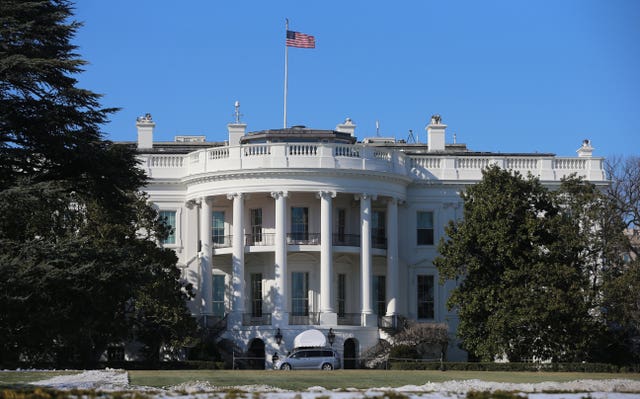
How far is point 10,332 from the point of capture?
35406 millimetres

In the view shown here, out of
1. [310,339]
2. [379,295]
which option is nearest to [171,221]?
[310,339]

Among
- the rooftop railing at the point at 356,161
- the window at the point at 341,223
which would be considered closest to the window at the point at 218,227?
the rooftop railing at the point at 356,161

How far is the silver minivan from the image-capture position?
55.8m

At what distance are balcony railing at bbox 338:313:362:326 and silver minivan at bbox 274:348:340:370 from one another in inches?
184

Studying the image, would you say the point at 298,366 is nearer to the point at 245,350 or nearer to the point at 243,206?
the point at 245,350

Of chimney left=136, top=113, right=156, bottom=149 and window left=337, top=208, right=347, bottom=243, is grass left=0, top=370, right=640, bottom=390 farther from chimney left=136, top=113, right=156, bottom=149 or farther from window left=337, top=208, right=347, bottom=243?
chimney left=136, top=113, right=156, bottom=149

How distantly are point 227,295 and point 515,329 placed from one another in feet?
52.7

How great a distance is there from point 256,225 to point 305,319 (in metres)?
5.83

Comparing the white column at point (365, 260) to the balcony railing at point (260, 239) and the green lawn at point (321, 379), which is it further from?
the green lawn at point (321, 379)

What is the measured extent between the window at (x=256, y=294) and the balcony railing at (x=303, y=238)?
8.74 feet

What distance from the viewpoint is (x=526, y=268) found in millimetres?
53781

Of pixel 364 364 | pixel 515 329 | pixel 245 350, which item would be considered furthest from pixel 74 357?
pixel 515 329

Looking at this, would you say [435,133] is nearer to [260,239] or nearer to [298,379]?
[260,239]

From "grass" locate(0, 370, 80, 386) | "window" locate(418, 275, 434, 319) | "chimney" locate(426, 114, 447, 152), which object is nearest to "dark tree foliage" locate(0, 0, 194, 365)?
"grass" locate(0, 370, 80, 386)
